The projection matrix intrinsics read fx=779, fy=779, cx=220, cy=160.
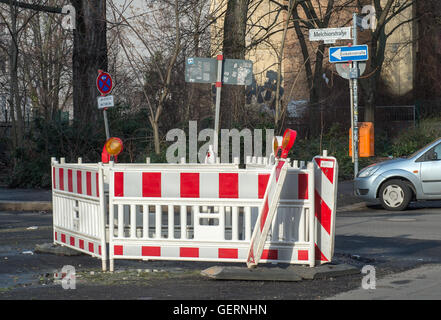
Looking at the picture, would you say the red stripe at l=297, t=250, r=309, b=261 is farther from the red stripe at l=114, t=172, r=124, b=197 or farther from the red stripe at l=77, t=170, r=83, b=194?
the red stripe at l=77, t=170, r=83, b=194

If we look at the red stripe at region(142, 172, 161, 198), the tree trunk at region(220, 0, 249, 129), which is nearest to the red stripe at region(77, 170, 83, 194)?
the red stripe at region(142, 172, 161, 198)

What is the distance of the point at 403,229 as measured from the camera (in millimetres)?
12406

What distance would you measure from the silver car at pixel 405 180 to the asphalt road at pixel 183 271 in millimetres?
3153

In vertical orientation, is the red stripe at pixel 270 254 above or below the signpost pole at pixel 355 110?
below

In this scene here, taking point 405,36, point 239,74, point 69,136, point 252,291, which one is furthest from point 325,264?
point 405,36

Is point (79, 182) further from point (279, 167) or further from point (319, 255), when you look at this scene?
point (319, 255)

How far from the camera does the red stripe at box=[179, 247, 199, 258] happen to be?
321 inches

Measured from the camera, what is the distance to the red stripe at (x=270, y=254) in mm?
8125

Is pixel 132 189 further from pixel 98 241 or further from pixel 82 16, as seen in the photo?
pixel 82 16

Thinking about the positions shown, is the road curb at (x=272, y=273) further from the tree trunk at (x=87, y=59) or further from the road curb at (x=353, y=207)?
the tree trunk at (x=87, y=59)

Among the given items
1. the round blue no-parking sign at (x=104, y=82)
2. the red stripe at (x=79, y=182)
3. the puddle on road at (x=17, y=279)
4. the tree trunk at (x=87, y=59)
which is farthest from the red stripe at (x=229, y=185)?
the tree trunk at (x=87, y=59)

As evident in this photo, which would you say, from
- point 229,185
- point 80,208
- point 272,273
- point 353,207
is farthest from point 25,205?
point 272,273

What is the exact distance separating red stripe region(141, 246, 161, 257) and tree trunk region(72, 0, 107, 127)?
1577 cm
